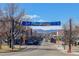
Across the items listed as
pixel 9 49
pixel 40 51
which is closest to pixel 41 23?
pixel 40 51

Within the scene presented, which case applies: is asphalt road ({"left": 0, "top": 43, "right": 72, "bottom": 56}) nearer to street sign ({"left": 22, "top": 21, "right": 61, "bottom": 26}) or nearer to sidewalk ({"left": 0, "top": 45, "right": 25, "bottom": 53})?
sidewalk ({"left": 0, "top": 45, "right": 25, "bottom": 53})

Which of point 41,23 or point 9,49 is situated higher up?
point 41,23

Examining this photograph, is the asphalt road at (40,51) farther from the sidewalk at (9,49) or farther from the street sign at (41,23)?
the street sign at (41,23)

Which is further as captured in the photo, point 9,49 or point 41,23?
point 9,49

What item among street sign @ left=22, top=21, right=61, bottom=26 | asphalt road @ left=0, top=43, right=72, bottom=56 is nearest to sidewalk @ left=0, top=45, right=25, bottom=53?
asphalt road @ left=0, top=43, right=72, bottom=56

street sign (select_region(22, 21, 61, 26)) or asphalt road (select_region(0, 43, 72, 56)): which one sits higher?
street sign (select_region(22, 21, 61, 26))

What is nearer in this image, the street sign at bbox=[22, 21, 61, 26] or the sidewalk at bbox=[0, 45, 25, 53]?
the street sign at bbox=[22, 21, 61, 26]

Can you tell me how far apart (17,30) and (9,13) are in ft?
0.77

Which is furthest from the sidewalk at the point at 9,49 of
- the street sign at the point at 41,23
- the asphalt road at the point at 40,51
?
the street sign at the point at 41,23

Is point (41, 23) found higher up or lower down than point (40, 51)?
higher up

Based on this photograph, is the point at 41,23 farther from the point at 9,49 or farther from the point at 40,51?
the point at 9,49

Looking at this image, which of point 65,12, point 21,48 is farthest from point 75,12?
point 21,48

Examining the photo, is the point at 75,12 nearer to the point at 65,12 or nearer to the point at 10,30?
the point at 65,12

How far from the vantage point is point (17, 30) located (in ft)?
35.9
